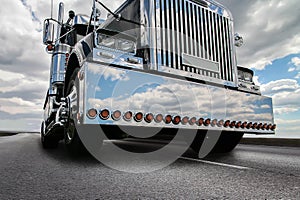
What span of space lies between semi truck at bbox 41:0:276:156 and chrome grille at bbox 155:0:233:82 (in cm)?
2

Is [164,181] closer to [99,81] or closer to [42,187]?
[42,187]

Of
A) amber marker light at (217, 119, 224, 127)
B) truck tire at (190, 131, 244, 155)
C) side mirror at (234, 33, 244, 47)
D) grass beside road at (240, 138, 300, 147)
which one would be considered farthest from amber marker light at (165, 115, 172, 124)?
grass beside road at (240, 138, 300, 147)

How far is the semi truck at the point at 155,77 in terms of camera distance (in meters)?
2.75

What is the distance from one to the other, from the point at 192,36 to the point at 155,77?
1244mm

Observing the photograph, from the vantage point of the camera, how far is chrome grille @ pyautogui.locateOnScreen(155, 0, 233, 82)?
351cm

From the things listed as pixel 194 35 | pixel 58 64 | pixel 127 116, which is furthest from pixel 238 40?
pixel 58 64

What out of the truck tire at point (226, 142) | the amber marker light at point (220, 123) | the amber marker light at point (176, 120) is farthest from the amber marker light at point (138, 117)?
the truck tire at point (226, 142)

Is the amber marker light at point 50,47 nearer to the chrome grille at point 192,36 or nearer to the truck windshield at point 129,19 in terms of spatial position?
the truck windshield at point 129,19

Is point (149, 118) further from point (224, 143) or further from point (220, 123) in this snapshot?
point (224, 143)

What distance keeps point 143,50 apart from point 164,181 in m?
1.83

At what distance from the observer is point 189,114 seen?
318 centimetres

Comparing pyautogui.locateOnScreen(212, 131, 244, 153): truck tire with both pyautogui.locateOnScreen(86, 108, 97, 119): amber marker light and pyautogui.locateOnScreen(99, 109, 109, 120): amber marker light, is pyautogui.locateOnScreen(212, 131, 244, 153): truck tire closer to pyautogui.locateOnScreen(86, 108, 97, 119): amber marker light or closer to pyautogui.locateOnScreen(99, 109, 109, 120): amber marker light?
pyautogui.locateOnScreen(99, 109, 109, 120): amber marker light

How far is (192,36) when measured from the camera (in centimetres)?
383

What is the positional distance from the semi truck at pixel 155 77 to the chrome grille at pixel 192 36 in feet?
0.05
